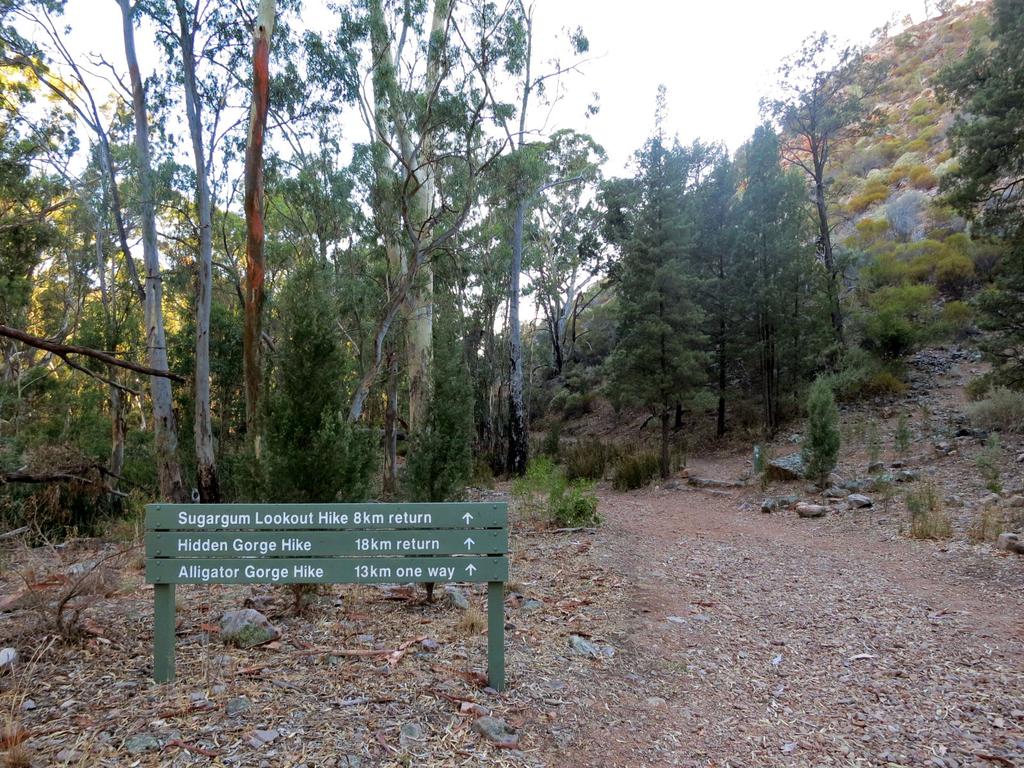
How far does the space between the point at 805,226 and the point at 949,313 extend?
4.83 metres

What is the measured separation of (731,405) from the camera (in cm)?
2089

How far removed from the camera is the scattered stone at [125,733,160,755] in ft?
8.27

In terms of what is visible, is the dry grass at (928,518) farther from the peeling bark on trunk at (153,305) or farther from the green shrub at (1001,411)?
the peeling bark on trunk at (153,305)

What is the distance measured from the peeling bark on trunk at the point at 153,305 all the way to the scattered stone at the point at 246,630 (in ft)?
27.3

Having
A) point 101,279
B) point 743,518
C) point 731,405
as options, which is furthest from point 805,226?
point 101,279

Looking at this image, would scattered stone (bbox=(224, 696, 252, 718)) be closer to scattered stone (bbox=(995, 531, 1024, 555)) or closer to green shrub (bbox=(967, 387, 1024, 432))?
scattered stone (bbox=(995, 531, 1024, 555))

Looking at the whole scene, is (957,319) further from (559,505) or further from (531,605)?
(531,605)

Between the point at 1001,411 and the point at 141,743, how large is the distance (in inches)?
597

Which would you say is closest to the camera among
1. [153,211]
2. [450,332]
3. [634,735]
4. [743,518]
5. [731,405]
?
[634,735]

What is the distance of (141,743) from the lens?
256 cm

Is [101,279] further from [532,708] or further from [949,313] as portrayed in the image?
[949,313]

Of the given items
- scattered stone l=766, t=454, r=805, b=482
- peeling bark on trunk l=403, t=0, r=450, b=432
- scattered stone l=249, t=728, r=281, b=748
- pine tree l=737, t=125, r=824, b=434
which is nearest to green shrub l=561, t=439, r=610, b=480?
scattered stone l=766, t=454, r=805, b=482

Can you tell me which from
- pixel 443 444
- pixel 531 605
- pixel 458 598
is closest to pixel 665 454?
pixel 443 444

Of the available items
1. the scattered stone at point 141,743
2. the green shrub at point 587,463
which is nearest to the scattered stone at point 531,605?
the scattered stone at point 141,743
